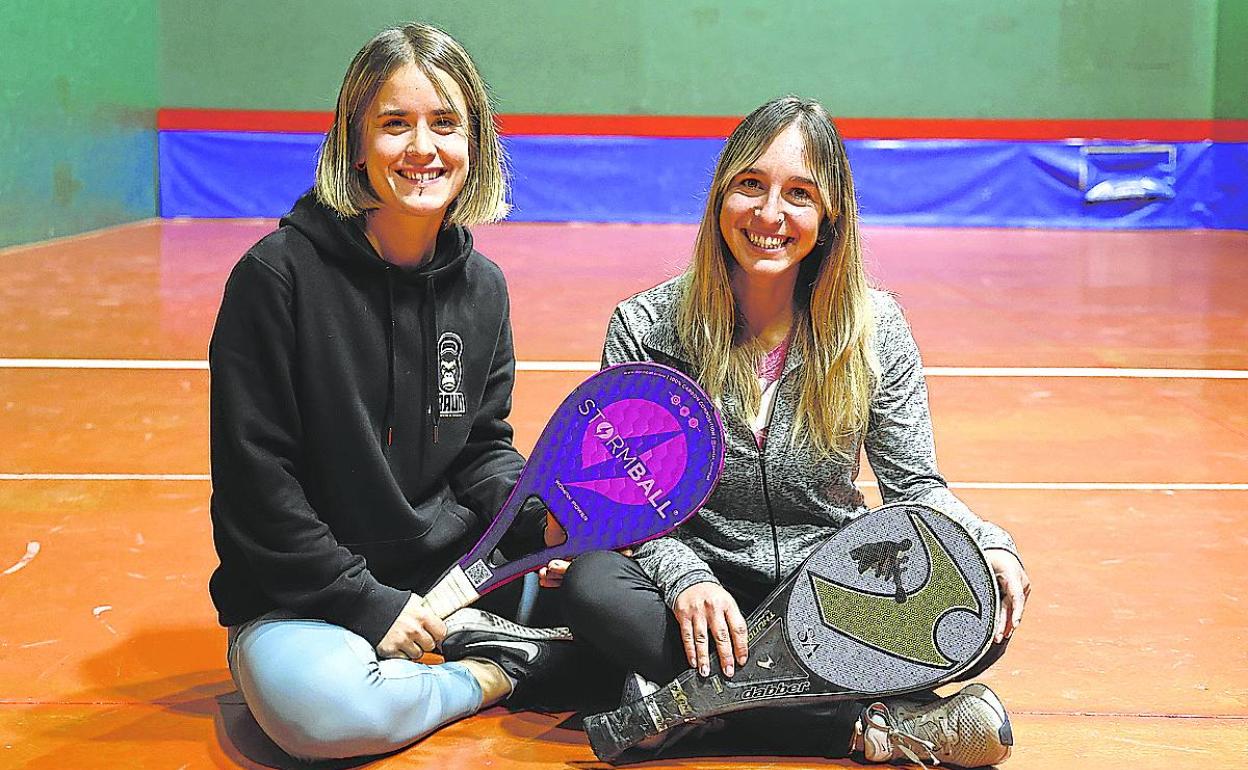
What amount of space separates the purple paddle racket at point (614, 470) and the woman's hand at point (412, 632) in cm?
3

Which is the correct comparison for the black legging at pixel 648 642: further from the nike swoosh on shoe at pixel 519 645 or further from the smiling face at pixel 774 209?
the smiling face at pixel 774 209

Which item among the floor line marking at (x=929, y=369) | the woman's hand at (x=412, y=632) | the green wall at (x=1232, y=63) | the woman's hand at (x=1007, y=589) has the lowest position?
the floor line marking at (x=929, y=369)

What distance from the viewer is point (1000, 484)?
3984mm

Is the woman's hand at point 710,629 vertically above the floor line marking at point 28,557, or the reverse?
the woman's hand at point 710,629

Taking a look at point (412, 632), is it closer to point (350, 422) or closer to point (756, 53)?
point (350, 422)

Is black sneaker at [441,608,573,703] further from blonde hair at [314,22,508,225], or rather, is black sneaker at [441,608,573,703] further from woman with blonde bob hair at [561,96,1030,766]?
blonde hair at [314,22,508,225]

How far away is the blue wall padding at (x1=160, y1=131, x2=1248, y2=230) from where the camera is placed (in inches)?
461

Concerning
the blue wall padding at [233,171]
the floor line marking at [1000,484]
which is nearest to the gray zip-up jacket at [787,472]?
the floor line marking at [1000,484]

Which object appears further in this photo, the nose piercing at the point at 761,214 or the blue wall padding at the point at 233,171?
the blue wall padding at the point at 233,171

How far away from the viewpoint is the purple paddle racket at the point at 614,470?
2297mm

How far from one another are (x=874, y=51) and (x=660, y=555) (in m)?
10.3

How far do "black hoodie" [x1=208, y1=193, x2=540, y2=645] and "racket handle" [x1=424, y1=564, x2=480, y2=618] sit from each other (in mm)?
45

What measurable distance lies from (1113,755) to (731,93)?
1011 cm

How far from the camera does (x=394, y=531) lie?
244 cm
